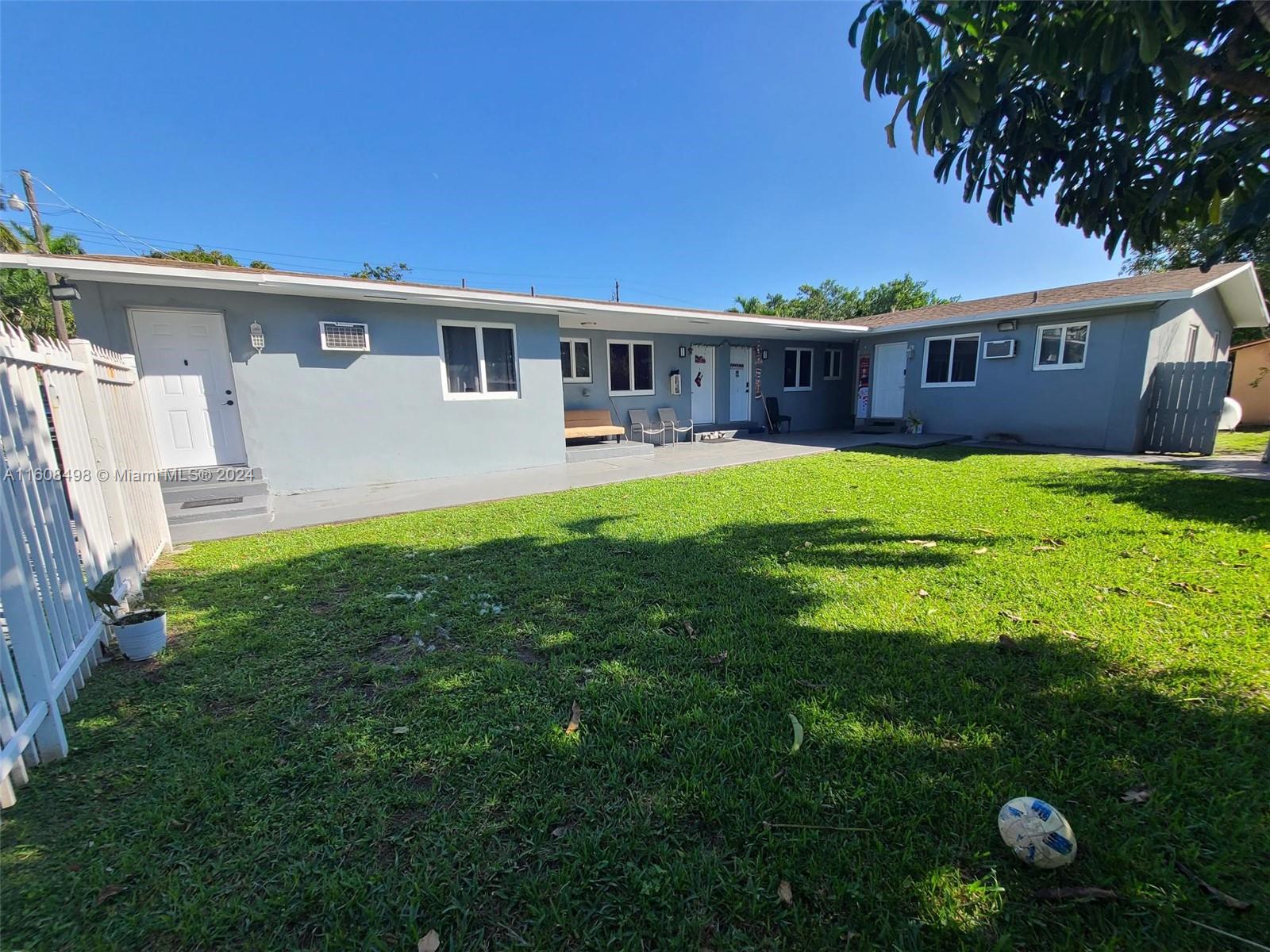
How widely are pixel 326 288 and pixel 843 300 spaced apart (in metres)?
39.8

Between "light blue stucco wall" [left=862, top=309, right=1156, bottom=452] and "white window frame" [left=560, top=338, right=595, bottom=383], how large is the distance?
8717 mm

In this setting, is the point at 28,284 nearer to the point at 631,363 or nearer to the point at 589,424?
the point at 589,424

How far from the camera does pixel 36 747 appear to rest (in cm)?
205

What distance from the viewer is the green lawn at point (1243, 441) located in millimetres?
9500

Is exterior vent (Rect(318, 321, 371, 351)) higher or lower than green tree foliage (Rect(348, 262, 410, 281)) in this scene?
lower

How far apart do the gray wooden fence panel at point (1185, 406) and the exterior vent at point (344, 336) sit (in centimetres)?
1458

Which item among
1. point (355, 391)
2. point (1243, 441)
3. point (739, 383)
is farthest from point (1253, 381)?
point (355, 391)

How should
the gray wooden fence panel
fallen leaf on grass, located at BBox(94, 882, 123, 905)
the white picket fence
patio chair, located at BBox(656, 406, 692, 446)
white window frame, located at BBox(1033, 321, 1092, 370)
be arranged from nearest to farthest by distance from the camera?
1. fallen leaf on grass, located at BBox(94, 882, 123, 905)
2. the white picket fence
3. the gray wooden fence panel
4. white window frame, located at BBox(1033, 321, 1092, 370)
5. patio chair, located at BBox(656, 406, 692, 446)

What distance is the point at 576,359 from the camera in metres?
11.8

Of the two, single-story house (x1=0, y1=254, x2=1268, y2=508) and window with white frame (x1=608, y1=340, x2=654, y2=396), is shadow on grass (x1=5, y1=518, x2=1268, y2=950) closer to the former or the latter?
single-story house (x1=0, y1=254, x2=1268, y2=508)

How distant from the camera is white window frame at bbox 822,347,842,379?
1572 centimetres

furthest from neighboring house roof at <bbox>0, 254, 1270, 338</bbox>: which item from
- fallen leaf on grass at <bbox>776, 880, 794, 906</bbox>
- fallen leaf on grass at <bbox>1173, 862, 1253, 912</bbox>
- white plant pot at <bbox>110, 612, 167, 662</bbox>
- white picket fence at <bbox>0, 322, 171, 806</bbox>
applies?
fallen leaf on grass at <bbox>1173, 862, 1253, 912</bbox>

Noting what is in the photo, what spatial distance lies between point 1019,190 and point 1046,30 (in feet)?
3.52

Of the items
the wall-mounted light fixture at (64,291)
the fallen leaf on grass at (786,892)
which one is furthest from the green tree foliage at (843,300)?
the fallen leaf on grass at (786,892)
